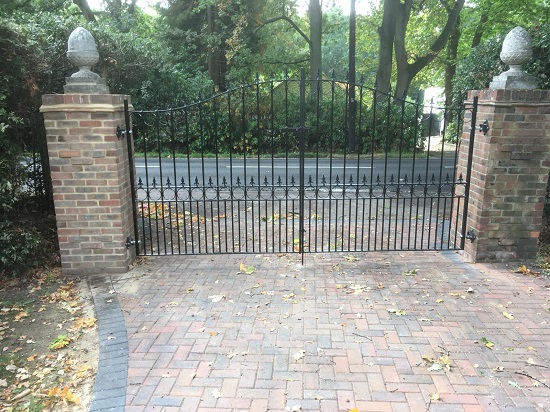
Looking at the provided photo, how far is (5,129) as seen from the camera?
464 centimetres

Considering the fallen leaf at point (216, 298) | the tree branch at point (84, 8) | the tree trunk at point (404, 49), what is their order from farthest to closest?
1. the tree branch at point (84, 8)
2. the tree trunk at point (404, 49)
3. the fallen leaf at point (216, 298)

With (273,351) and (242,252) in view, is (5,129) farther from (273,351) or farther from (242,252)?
(273,351)

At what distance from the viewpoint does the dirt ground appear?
2.90 m

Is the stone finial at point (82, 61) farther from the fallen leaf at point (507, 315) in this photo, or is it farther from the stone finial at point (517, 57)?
the fallen leaf at point (507, 315)

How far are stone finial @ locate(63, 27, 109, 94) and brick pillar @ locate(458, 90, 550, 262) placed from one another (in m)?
4.07

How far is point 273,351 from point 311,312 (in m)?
0.72

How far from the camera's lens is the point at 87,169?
4.60 meters

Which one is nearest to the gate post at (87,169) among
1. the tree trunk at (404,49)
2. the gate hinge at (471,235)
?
the gate hinge at (471,235)

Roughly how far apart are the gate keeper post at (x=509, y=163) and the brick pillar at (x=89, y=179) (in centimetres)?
391

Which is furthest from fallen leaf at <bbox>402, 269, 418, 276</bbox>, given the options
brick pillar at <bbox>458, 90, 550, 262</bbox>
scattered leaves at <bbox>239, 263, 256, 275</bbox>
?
scattered leaves at <bbox>239, 263, 256, 275</bbox>

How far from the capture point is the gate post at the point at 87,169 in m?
4.41

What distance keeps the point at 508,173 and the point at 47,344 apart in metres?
4.77

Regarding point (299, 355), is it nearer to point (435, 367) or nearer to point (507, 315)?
point (435, 367)

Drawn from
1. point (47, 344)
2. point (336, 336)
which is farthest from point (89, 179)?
point (336, 336)
